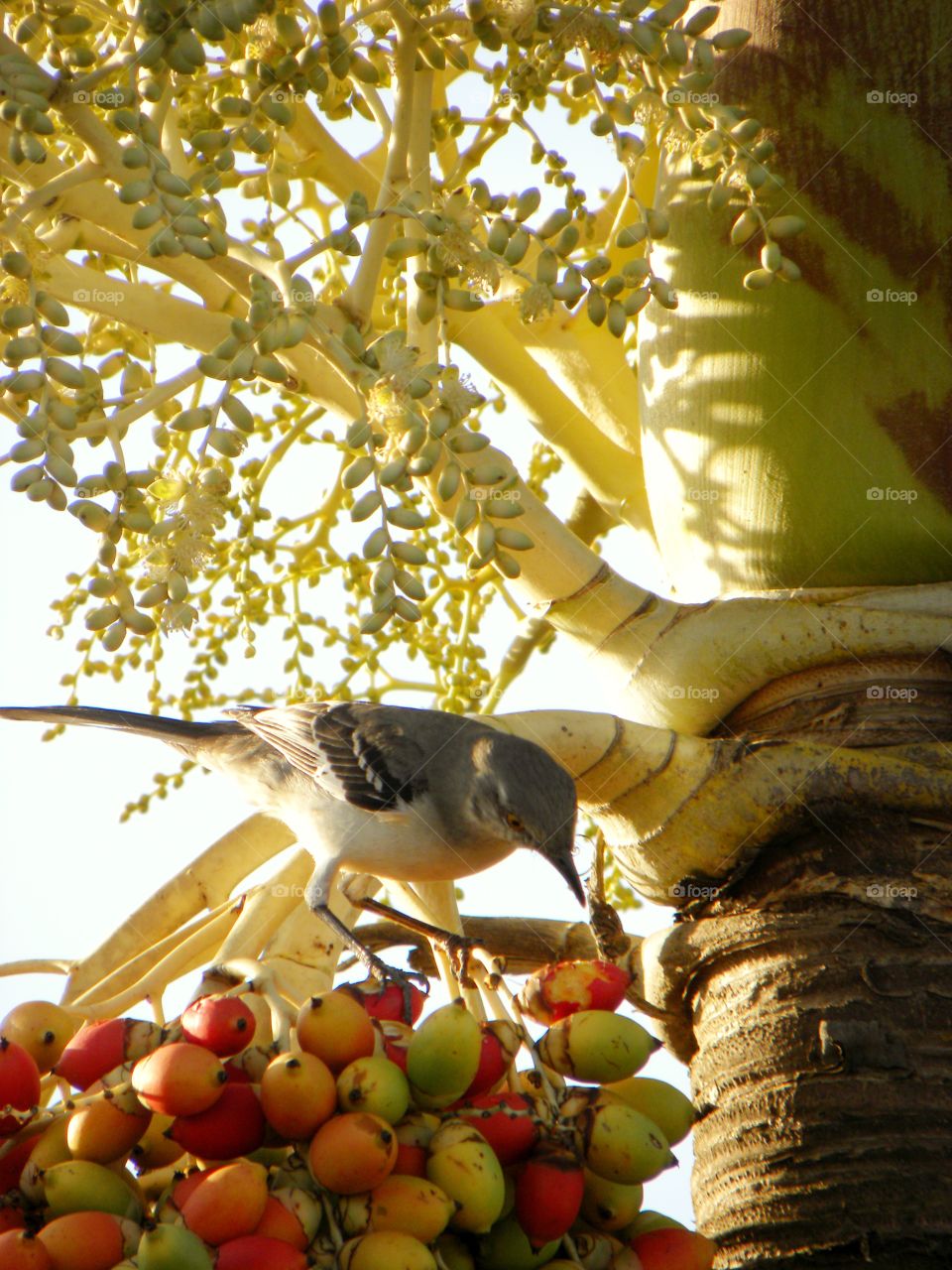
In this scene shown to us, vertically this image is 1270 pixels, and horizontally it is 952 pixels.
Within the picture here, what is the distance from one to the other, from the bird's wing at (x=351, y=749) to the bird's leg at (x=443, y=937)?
247 millimetres

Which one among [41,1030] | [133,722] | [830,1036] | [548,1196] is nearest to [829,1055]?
[830,1036]

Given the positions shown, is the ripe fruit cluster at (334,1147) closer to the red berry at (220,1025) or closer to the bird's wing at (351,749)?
the red berry at (220,1025)

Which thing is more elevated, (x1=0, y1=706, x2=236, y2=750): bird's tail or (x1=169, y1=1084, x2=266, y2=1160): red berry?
(x1=0, y1=706, x2=236, y2=750): bird's tail

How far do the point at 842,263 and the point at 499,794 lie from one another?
1.35 metres

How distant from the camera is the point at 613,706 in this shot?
2.68 meters

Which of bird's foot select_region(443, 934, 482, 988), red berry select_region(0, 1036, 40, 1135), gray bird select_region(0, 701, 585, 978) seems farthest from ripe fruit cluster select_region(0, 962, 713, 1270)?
gray bird select_region(0, 701, 585, 978)

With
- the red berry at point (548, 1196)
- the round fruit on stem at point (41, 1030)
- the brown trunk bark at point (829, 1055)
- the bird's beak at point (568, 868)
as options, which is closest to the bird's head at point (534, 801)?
the bird's beak at point (568, 868)

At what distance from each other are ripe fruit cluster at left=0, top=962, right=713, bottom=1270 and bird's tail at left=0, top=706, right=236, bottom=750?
4.08 feet

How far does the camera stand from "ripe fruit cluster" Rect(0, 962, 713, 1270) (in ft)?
4.76

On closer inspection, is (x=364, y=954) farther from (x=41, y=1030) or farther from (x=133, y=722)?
(x=133, y=722)

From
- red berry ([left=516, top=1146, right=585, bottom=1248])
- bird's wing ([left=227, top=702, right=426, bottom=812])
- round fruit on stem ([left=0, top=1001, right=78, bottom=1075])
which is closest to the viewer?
red berry ([left=516, top=1146, right=585, bottom=1248])

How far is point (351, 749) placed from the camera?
300 centimetres

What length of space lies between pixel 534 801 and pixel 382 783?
46 cm

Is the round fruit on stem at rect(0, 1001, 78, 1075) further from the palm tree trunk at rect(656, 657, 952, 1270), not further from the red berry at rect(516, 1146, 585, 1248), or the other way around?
the palm tree trunk at rect(656, 657, 952, 1270)
